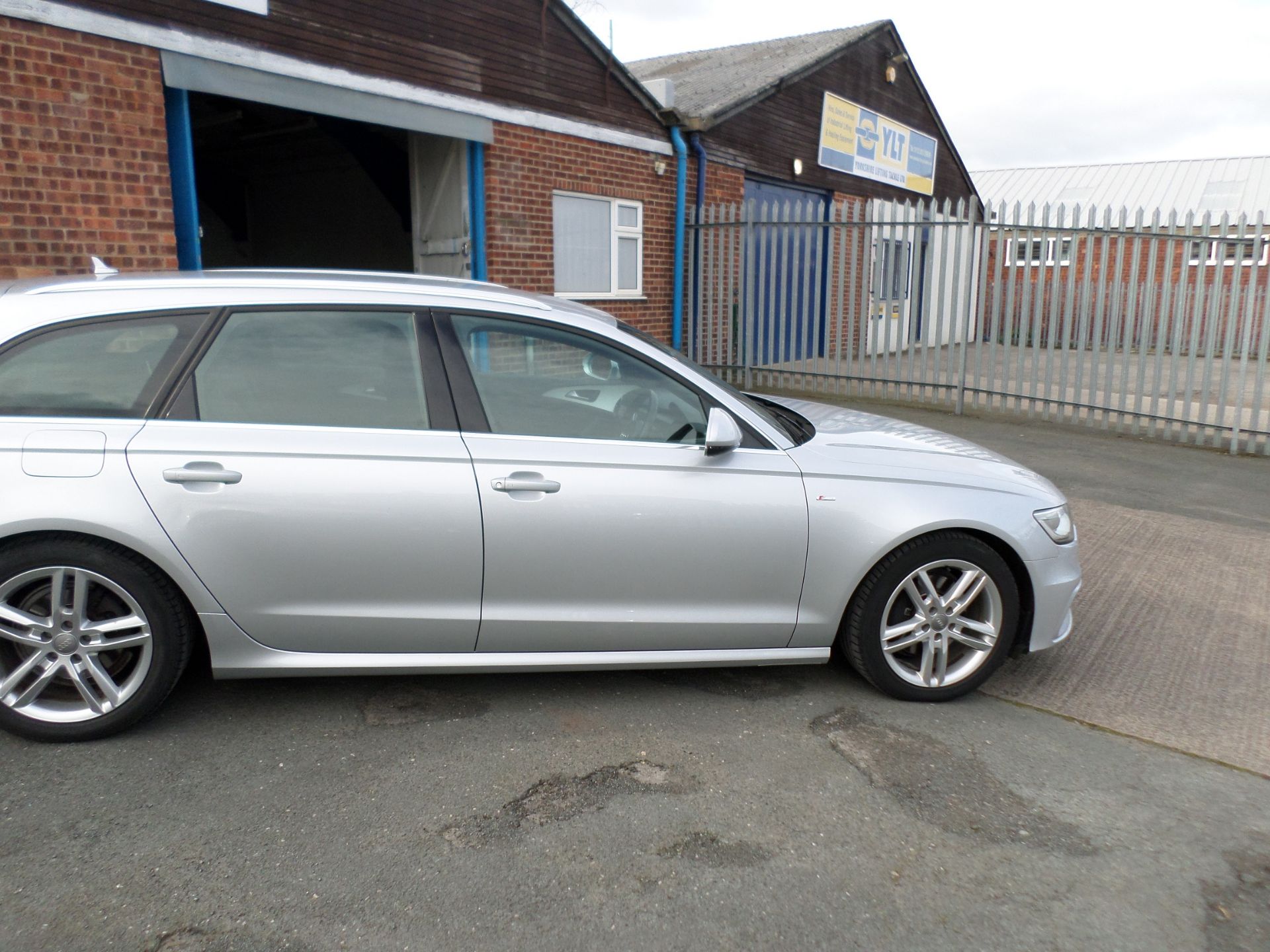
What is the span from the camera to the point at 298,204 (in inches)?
616

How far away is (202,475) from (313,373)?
0.51 meters

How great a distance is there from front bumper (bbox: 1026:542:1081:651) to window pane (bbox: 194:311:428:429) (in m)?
2.42

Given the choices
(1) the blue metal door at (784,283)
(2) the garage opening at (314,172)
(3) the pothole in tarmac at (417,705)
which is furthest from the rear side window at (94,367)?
(1) the blue metal door at (784,283)

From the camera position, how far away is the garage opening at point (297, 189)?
12.5m

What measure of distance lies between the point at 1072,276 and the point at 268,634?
29.2ft

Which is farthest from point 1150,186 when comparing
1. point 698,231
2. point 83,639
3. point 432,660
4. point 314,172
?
point 83,639

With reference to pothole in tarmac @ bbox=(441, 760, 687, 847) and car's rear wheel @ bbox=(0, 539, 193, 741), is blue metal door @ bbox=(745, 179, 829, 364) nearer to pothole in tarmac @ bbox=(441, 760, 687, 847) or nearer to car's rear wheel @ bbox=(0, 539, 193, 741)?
pothole in tarmac @ bbox=(441, 760, 687, 847)

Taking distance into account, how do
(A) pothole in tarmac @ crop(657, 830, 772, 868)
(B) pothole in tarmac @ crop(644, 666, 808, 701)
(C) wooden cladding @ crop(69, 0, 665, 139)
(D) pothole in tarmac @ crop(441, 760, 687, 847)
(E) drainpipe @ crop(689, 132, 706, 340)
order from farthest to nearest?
(E) drainpipe @ crop(689, 132, 706, 340) → (C) wooden cladding @ crop(69, 0, 665, 139) → (B) pothole in tarmac @ crop(644, 666, 808, 701) → (D) pothole in tarmac @ crop(441, 760, 687, 847) → (A) pothole in tarmac @ crop(657, 830, 772, 868)

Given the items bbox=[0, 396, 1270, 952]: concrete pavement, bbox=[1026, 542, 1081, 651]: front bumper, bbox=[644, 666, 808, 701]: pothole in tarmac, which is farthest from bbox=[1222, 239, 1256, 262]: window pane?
bbox=[644, 666, 808, 701]: pothole in tarmac

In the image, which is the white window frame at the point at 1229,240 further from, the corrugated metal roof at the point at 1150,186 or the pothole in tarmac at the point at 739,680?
the corrugated metal roof at the point at 1150,186

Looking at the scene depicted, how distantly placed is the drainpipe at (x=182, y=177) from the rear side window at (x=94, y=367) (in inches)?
173

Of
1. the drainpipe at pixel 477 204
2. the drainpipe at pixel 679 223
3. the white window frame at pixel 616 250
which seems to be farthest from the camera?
the drainpipe at pixel 679 223

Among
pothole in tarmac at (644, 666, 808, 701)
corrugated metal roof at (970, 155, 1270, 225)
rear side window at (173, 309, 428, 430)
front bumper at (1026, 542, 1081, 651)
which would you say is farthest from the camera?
corrugated metal roof at (970, 155, 1270, 225)

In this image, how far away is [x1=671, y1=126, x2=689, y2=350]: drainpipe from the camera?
1195 cm
